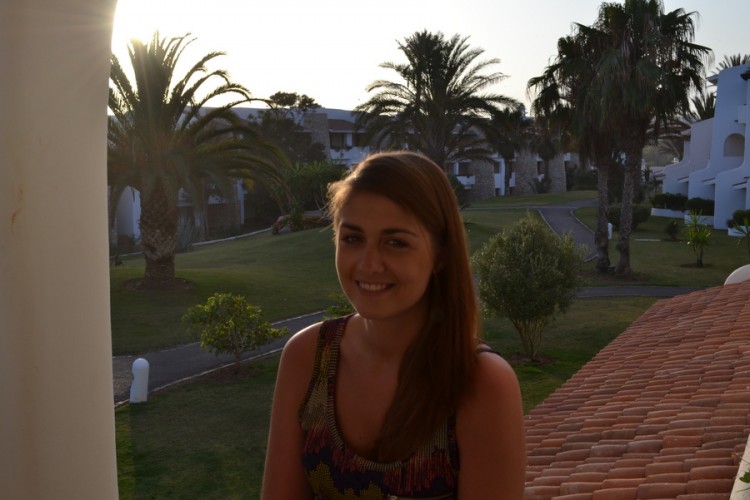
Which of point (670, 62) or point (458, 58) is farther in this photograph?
point (458, 58)

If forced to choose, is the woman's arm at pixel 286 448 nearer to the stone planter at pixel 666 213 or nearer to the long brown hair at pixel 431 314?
the long brown hair at pixel 431 314

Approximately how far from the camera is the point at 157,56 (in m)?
19.4

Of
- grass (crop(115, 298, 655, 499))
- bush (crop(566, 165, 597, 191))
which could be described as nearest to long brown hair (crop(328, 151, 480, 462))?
grass (crop(115, 298, 655, 499))

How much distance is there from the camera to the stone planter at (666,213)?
137 ft

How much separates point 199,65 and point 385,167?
1843 centimetres

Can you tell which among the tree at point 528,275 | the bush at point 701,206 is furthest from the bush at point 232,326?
the bush at point 701,206

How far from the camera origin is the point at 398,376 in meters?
2.22

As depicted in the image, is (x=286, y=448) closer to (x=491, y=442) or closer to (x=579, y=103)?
(x=491, y=442)

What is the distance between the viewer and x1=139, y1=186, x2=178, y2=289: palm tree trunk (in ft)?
66.0

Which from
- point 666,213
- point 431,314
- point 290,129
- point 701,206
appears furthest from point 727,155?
point 431,314

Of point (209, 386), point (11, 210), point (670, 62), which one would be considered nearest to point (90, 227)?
point (11, 210)

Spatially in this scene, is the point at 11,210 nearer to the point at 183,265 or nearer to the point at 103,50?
the point at 103,50

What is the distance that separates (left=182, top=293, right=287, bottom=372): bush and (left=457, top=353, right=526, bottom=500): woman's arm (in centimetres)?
1192

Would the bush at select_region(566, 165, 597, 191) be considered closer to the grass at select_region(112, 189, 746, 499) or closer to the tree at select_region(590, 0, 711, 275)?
the grass at select_region(112, 189, 746, 499)
